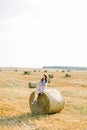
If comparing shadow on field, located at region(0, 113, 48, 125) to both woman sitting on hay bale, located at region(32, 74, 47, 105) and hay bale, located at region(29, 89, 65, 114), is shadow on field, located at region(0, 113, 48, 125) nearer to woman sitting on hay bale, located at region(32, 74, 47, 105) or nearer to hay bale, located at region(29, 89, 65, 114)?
hay bale, located at region(29, 89, 65, 114)

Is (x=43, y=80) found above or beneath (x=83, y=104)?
above

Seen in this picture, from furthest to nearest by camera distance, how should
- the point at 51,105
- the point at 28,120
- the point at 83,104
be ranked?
the point at 83,104, the point at 51,105, the point at 28,120

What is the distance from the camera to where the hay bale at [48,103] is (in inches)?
604

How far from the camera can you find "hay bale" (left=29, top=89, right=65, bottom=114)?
604 inches

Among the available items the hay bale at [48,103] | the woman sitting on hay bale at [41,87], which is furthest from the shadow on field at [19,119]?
the woman sitting on hay bale at [41,87]

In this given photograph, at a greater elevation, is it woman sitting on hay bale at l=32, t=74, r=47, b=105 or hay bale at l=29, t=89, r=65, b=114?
woman sitting on hay bale at l=32, t=74, r=47, b=105

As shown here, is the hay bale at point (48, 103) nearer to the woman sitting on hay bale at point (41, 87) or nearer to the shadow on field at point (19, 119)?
the woman sitting on hay bale at point (41, 87)

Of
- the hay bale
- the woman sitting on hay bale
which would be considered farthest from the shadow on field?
the woman sitting on hay bale

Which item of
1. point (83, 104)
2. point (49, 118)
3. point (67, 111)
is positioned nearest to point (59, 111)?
point (67, 111)

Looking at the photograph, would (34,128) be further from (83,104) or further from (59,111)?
(83,104)

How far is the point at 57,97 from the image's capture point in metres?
15.7

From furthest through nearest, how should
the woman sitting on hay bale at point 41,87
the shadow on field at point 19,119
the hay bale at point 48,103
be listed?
the woman sitting on hay bale at point 41,87 < the hay bale at point 48,103 < the shadow on field at point 19,119

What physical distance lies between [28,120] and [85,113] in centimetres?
373

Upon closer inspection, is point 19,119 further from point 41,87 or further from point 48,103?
point 41,87
